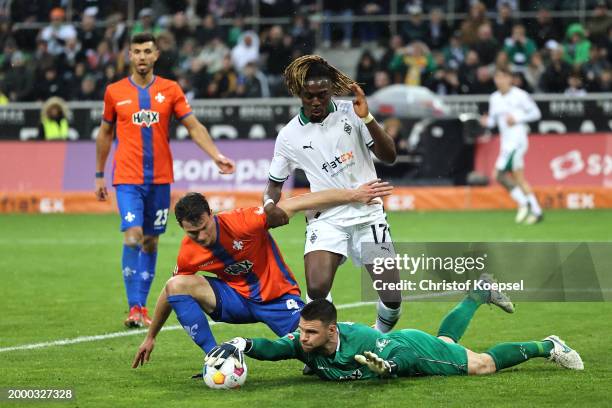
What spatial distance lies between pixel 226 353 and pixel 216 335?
259 centimetres

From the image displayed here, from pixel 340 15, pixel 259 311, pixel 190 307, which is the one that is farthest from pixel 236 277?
pixel 340 15

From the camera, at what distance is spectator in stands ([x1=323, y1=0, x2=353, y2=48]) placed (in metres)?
26.5

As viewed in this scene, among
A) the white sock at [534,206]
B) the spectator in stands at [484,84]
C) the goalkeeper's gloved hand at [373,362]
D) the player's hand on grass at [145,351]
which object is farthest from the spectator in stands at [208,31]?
the goalkeeper's gloved hand at [373,362]

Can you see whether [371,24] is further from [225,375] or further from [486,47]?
[225,375]

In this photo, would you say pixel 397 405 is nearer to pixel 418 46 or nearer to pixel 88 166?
pixel 88 166

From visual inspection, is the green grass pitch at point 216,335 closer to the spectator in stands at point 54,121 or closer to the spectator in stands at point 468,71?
the spectator in stands at point 54,121

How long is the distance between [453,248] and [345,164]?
4342 millimetres

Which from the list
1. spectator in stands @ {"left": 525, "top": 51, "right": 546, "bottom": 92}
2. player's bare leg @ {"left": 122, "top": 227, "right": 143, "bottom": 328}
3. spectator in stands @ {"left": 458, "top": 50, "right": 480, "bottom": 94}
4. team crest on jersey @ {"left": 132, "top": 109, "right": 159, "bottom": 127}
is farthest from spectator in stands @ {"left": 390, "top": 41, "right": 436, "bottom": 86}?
player's bare leg @ {"left": 122, "top": 227, "right": 143, "bottom": 328}

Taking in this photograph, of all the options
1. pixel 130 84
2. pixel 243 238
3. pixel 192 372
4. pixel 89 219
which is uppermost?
pixel 130 84

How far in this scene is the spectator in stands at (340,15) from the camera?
86.9ft

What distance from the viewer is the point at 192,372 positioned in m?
8.46

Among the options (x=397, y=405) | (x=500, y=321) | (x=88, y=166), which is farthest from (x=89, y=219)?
Result: (x=397, y=405)

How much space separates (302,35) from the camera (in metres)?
25.2

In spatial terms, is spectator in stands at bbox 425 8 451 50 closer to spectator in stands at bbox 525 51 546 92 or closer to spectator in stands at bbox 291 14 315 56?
spectator in stands at bbox 525 51 546 92
